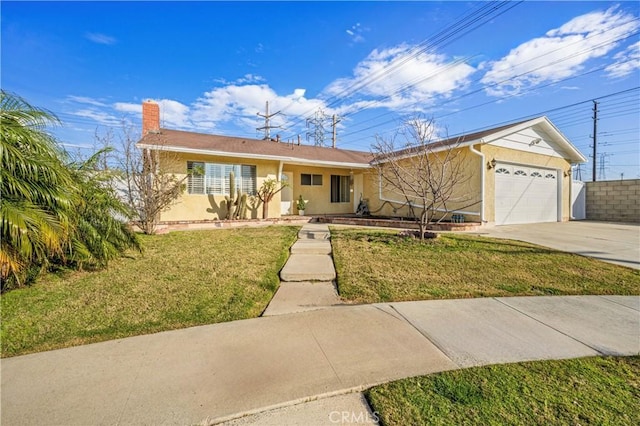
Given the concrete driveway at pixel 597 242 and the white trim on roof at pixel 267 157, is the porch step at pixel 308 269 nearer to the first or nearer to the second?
the concrete driveway at pixel 597 242

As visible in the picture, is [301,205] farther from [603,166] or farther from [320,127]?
[603,166]

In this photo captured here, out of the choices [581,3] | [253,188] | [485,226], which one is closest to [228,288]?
[253,188]

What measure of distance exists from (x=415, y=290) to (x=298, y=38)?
14.4 metres

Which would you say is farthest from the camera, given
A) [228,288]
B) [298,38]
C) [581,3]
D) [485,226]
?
[298,38]

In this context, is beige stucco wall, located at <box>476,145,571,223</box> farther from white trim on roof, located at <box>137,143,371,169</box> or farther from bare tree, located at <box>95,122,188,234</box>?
bare tree, located at <box>95,122,188,234</box>

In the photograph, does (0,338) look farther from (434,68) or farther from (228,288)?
(434,68)

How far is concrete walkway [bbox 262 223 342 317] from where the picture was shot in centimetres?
408

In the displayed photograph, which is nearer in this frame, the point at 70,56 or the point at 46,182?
the point at 46,182

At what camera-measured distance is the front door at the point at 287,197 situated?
14.9 metres

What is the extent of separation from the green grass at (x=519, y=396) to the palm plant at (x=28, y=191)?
15.5 feet

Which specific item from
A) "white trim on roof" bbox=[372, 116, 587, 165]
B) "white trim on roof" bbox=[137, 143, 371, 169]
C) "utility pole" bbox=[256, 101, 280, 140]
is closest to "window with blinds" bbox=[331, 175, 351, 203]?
"white trim on roof" bbox=[137, 143, 371, 169]

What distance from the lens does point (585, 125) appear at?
2436cm

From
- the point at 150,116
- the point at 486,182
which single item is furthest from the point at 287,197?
the point at 486,182

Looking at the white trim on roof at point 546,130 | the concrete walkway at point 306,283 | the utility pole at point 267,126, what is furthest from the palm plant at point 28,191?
the utility pole at point 267,126
